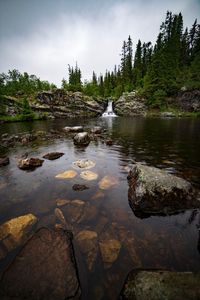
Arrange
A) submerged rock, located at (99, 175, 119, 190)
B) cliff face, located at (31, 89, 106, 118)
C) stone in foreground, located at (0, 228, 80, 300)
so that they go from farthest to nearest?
1. cliff face, located at (31, 89, 106, 118)
2. submerged rock, located at (99, 175, 119, 190)
3. stone in foreground, located at (0, 228, 80, 300)

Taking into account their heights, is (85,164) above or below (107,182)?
above

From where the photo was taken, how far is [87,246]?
3459 mm

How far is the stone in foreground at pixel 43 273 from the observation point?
96.3 inches

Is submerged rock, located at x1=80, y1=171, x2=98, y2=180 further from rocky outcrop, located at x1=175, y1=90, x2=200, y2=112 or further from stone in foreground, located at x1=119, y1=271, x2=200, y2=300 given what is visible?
rocky outcrop, located at x1=175, y1=90, x2=200, y2=112

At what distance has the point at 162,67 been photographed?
172 ft

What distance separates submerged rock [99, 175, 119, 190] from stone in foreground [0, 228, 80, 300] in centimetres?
285

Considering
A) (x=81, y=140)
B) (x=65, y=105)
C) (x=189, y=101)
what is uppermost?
(x=65, y=105)

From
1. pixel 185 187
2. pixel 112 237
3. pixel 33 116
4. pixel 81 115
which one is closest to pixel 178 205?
pixel 185 187

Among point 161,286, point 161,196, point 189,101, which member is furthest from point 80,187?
point 189,101

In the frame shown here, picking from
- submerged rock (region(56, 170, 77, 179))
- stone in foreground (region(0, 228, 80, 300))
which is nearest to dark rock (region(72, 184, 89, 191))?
submerged rock (region(56, 170, 77, 179))

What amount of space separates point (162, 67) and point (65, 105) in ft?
125

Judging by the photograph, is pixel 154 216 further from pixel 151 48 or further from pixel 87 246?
pixel 151 48

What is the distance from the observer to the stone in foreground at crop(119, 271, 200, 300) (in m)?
2.18

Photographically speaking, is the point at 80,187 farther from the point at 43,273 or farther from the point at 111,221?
the point at 43,273
